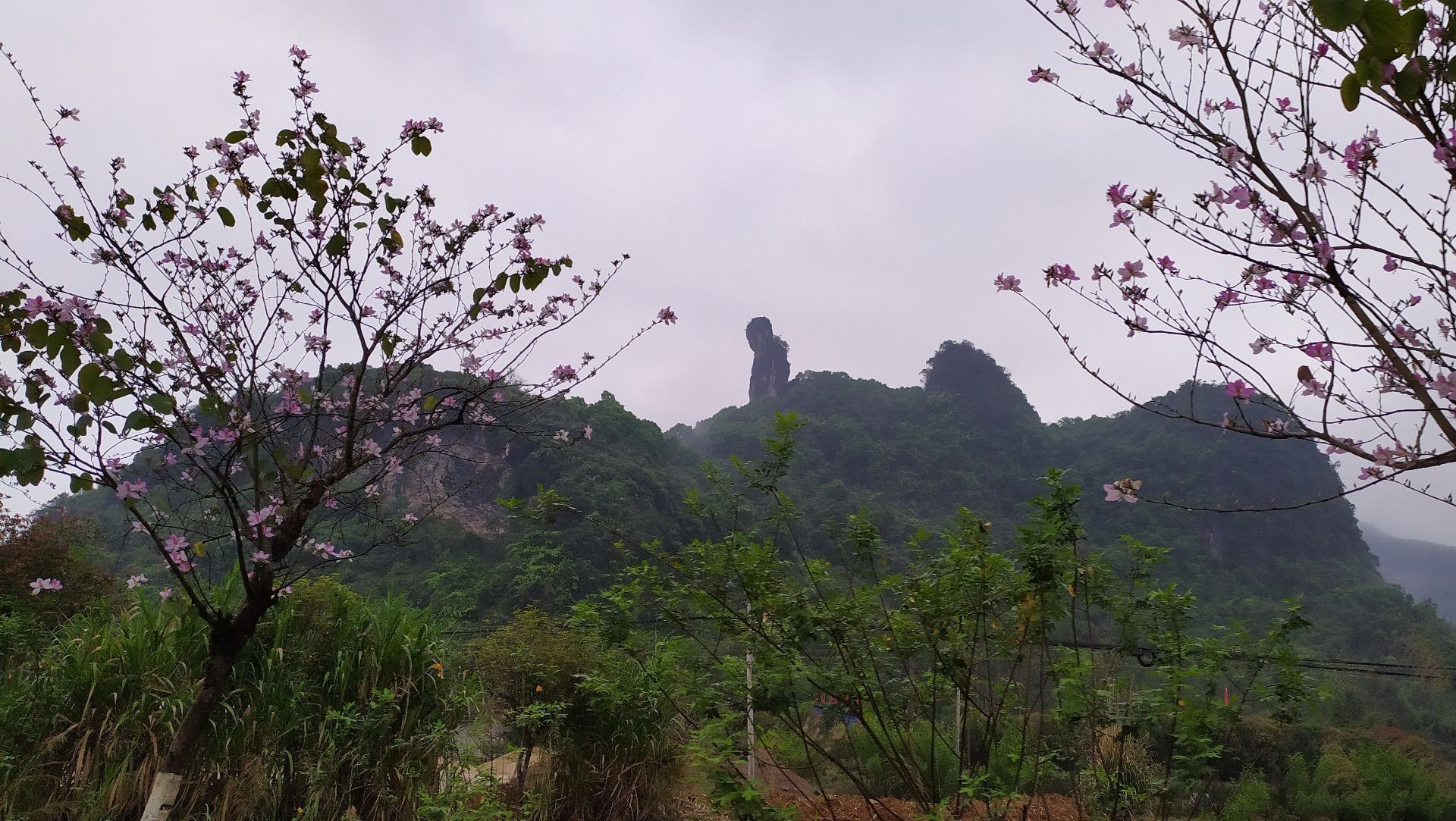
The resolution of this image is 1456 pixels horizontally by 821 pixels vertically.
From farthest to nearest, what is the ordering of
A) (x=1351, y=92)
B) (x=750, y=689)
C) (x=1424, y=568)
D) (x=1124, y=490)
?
(x=1424, y=568), (x=750, y=689), (x=1124, y=490), (x=1351, y=92)

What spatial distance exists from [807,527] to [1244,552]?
19059 mm

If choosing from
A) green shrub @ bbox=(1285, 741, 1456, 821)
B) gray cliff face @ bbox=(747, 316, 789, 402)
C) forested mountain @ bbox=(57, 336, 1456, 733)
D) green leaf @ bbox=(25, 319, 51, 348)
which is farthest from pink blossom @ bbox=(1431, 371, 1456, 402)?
gray cliff face @ bbox=(747, 316, 789, 402)

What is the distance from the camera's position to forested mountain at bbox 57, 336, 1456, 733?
745 inches

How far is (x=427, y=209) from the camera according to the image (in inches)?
121

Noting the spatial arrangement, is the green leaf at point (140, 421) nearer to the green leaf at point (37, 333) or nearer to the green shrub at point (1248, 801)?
the green leaf at point (37, 333)

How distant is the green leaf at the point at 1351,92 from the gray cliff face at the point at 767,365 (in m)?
45.2

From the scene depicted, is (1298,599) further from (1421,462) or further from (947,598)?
(1421,462)

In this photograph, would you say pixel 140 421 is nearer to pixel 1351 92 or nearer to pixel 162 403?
pixel 162 403

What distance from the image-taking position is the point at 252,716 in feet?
10.7

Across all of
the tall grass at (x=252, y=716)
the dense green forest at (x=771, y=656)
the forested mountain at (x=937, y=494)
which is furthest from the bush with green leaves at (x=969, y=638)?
the forested mountain at (x=937, y=494)

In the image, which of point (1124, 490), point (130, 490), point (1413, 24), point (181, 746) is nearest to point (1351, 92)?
point (1413, 24)

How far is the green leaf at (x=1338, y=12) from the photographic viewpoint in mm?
921

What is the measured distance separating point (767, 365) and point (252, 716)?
45.4 m

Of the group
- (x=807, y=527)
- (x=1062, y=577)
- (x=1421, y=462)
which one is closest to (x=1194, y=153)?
(x=1421, y=462)
